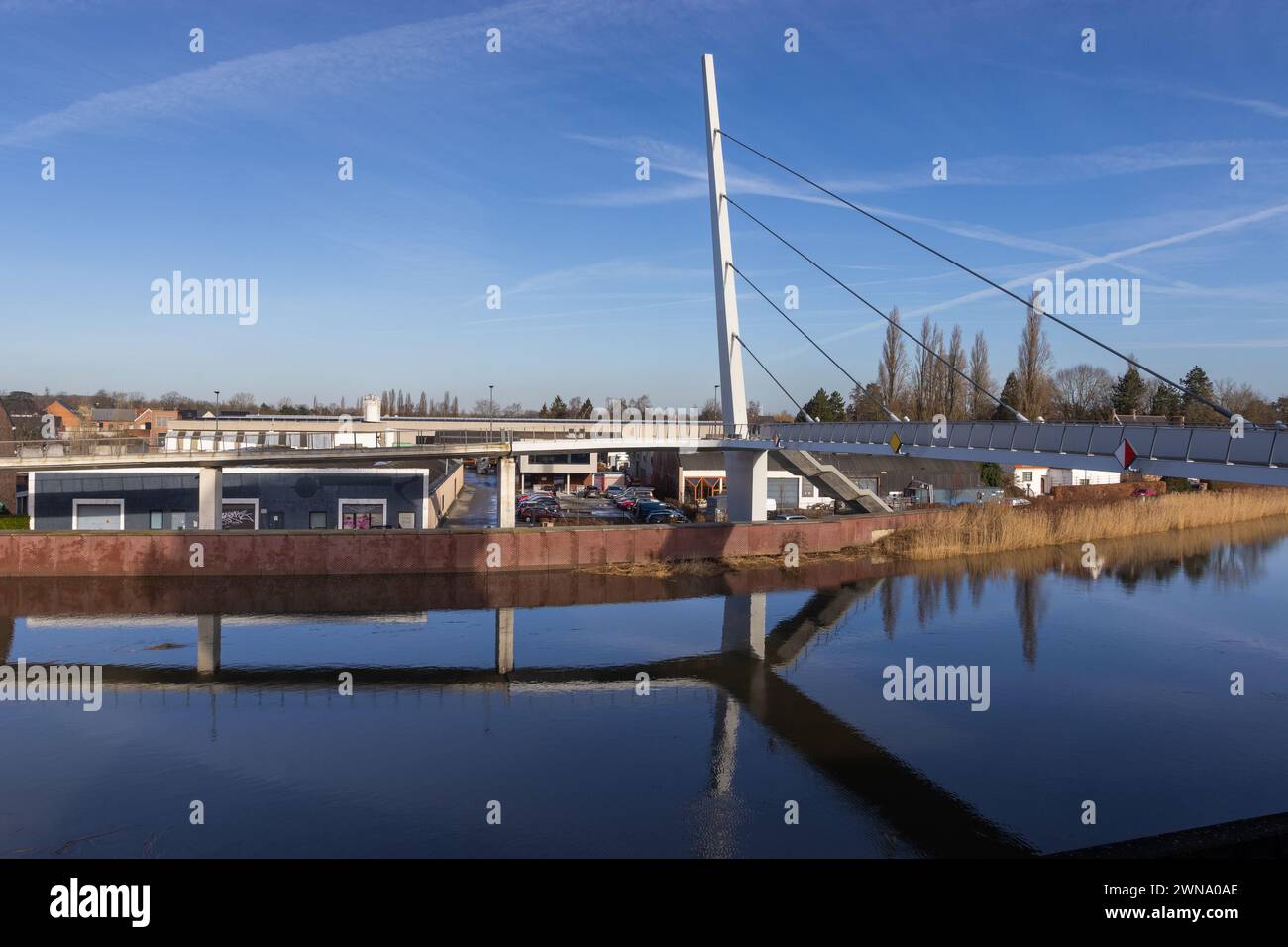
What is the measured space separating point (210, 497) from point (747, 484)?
1760 cm

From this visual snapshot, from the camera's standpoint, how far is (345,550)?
25.9 m

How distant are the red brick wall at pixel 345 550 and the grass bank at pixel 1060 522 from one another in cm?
786

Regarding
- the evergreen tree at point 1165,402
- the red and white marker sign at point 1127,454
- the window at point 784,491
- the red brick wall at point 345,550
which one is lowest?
the red brick wall at point 345,550

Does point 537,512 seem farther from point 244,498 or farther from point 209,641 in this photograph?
point 209,641

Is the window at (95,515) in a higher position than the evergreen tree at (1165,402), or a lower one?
lower

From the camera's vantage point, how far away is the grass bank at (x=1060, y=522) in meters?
31.7

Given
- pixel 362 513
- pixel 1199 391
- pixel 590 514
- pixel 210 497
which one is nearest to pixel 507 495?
pixel 362 513

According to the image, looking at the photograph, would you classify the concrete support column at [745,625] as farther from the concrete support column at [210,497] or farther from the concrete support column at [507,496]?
the concrete support column at [210,497]

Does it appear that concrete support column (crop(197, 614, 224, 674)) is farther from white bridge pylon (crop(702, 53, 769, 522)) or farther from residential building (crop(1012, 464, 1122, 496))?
residential building (crop(1012, 464, 1122, 496))

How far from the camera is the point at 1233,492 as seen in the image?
4350 centimetres

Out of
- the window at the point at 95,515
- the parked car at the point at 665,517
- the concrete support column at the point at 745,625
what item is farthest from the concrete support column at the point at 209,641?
the parked car at the point at 665,517

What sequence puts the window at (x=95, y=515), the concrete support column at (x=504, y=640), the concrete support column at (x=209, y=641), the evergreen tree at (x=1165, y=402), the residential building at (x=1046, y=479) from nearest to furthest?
the concrete support column at (x=209, y=641) → the concrete support column at (x=504, y=640) → the window at (x=95, y=515) → the residential building at (x=1046, y=479) → the evergreen tree at (x=1165, y=402)
